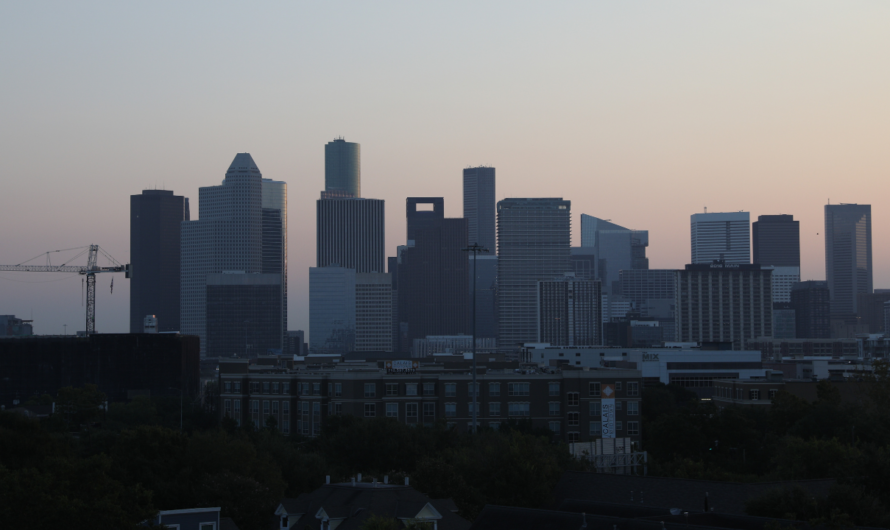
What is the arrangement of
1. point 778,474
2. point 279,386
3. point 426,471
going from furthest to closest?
point 279,386 < point 778,474 < point 426,471

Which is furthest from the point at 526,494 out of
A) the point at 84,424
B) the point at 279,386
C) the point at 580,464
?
the point at 84,424

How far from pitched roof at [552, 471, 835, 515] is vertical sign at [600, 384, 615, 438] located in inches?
1272

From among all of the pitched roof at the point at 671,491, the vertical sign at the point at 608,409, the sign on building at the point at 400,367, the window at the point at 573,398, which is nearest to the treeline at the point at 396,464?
the pitched roof at the point at 671,491

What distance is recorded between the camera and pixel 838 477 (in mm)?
54156

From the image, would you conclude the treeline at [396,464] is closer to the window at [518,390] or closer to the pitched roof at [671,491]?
the pitched roof at [671,491]

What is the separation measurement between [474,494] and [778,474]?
24.7 meters

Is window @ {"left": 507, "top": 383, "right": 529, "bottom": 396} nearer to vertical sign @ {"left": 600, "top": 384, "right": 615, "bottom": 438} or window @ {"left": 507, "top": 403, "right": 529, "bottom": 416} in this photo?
window @ {"left": 507, "top": 403, "right": 529, "bottom": 416}

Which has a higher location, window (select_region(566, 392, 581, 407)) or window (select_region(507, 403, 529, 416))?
window (select_region(566, 392, 581, 407))

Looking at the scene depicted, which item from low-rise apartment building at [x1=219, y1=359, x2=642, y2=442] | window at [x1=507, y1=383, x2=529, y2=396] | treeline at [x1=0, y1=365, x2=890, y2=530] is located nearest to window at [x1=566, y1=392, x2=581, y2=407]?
low-rise apartment building at [x1=219, y1=359, x2=642, y2=442]

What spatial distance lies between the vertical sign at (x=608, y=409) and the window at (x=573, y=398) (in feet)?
69.8

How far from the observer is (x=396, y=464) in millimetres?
86812

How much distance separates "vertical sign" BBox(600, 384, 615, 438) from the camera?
100 meters

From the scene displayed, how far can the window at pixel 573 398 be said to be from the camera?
125750 mm

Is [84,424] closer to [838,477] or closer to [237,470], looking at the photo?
[237,470]
